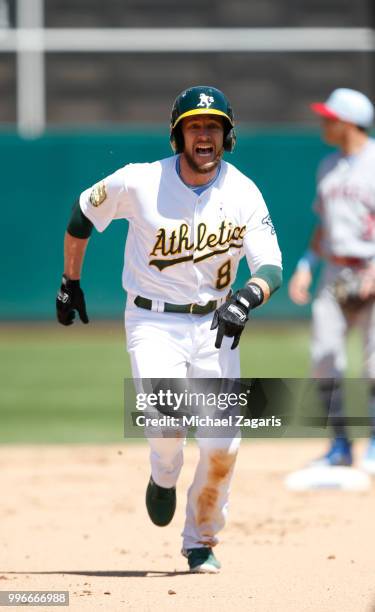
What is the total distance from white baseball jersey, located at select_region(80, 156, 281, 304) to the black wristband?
0.18 meters

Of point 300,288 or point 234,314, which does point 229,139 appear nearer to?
point 234,314

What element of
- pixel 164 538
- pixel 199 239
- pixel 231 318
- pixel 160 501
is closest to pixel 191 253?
pixel 199 239

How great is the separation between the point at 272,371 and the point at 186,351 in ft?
22.0

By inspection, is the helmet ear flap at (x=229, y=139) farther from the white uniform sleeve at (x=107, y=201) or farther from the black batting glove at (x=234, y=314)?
the black batting glove at (x=234, y=314)

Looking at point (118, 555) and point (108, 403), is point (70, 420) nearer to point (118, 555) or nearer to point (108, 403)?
point (108, 403)

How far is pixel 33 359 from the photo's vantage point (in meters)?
13.8

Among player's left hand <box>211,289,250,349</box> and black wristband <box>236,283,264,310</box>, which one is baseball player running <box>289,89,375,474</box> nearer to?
black wristband <box>236,283,264,310</box>

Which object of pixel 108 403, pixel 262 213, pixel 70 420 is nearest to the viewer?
pixel 262 213

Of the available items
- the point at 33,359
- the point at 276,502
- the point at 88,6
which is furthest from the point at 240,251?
the point at 88,6

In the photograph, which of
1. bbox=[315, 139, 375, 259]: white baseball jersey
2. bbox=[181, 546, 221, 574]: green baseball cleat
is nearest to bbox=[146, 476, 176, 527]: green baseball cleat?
bbox=[181, 546, 221, 574]: green baseball cleat

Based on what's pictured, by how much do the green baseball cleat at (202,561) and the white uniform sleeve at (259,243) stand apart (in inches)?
48.5

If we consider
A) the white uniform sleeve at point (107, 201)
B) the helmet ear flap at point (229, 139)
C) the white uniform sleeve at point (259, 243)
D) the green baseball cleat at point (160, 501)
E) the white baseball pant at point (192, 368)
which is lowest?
the green baseball cleat at point (160, 501)

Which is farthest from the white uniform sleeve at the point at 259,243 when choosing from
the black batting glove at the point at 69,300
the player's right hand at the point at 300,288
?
the player's right hand at the point at 300,288

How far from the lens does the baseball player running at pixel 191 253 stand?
226 inches
